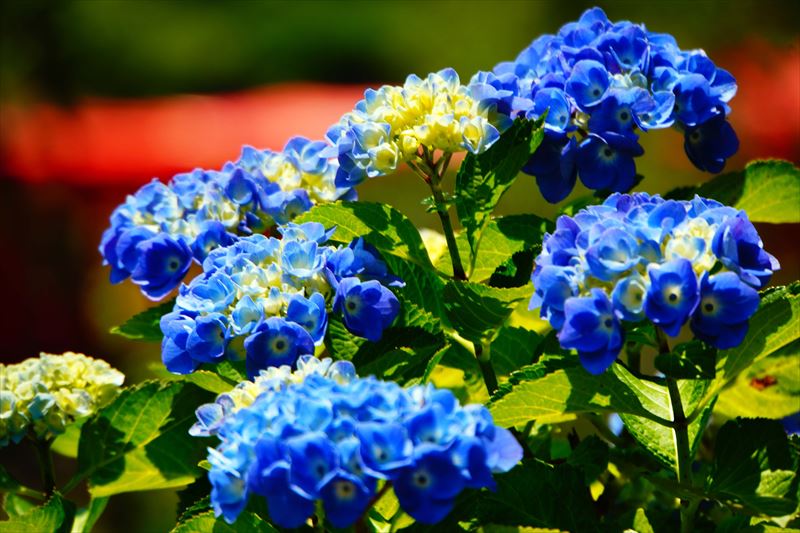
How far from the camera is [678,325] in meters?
0.81

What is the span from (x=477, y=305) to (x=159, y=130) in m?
7.11

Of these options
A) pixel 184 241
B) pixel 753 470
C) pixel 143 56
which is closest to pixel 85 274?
pixel 143 56

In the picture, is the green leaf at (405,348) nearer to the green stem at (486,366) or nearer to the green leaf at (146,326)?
the green stem at (486,366)

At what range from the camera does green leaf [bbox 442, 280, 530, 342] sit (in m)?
0.96

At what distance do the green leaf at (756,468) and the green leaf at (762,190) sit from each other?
254mm

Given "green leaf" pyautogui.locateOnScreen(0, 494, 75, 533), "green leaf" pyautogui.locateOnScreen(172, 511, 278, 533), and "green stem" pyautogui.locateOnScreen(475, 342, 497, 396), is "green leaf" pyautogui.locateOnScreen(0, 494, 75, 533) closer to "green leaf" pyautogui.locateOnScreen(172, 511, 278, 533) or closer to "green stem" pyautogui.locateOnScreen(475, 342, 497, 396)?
"green leaf" pyautogui.locateOnScreen(172, 511, 278, 533)

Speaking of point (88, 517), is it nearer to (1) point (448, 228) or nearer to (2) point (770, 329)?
(1) point (448, 228)

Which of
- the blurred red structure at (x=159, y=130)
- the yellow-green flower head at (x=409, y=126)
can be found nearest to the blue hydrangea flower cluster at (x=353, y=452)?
the yellow-green flower head at (x=409, y=126)

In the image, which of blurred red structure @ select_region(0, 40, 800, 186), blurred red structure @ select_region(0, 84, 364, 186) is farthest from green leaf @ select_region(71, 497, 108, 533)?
blurred red structure @ select_region(0, 84, 364, 186)

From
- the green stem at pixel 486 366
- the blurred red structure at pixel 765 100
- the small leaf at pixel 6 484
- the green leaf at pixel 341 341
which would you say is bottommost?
the blurred red structure at pixel 765 100

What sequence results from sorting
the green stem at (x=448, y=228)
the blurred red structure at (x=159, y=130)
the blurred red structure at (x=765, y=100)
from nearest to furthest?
the green stem at (x=448, y=228) < the blurred red structure at (x=765, y=100) < the blurred red structure at (x=159, y=130)

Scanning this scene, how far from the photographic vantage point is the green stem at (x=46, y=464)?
1.16m

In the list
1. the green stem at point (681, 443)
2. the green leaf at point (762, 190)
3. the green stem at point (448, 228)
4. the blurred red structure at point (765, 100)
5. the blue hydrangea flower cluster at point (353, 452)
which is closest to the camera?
the blue hydrangea flower cluster at point (353, 452)

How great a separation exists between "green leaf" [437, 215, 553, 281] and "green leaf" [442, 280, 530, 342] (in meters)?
0.10
